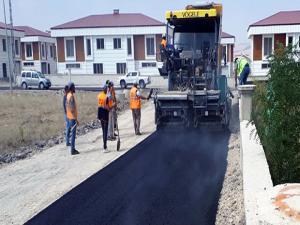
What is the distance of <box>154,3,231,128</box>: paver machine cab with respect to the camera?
1221cm

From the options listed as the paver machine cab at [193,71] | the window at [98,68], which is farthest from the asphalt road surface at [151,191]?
the window at [98,68]

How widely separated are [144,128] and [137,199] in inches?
301

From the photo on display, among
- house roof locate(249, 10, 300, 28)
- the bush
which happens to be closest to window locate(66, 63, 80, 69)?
house roof locate(249, 10, 300, 28)

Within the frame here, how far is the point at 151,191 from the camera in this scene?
6.92 meters

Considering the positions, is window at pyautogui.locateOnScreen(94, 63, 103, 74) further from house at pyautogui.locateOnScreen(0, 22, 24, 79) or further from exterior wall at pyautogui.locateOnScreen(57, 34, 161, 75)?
house at pyautogui.locateOnScreen(0, 22, 24, 79)

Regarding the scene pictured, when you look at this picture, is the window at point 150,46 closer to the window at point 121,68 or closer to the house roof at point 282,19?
the window at point 121,68

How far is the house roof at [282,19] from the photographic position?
39106 millimetres

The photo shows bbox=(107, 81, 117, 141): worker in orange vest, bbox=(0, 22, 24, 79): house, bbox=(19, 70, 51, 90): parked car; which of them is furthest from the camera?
bbox=(0, 22, 24, 79): house

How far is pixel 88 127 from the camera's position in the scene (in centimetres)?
1525

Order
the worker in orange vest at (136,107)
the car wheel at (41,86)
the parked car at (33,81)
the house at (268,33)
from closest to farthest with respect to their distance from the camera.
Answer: the worker in orange vest at (136,107) → the car wheel at (41,86) → the parked car at (33,81) → the house at (268,33)

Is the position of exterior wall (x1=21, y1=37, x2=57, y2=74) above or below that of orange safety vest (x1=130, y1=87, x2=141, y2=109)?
above

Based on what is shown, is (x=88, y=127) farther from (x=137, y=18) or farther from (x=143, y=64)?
(x=137, y=18)

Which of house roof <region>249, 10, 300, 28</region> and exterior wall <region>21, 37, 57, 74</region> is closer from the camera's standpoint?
house roof <region>249, 10, 300, 28</region>

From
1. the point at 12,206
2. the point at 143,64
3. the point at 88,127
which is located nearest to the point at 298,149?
the point at 12,206
